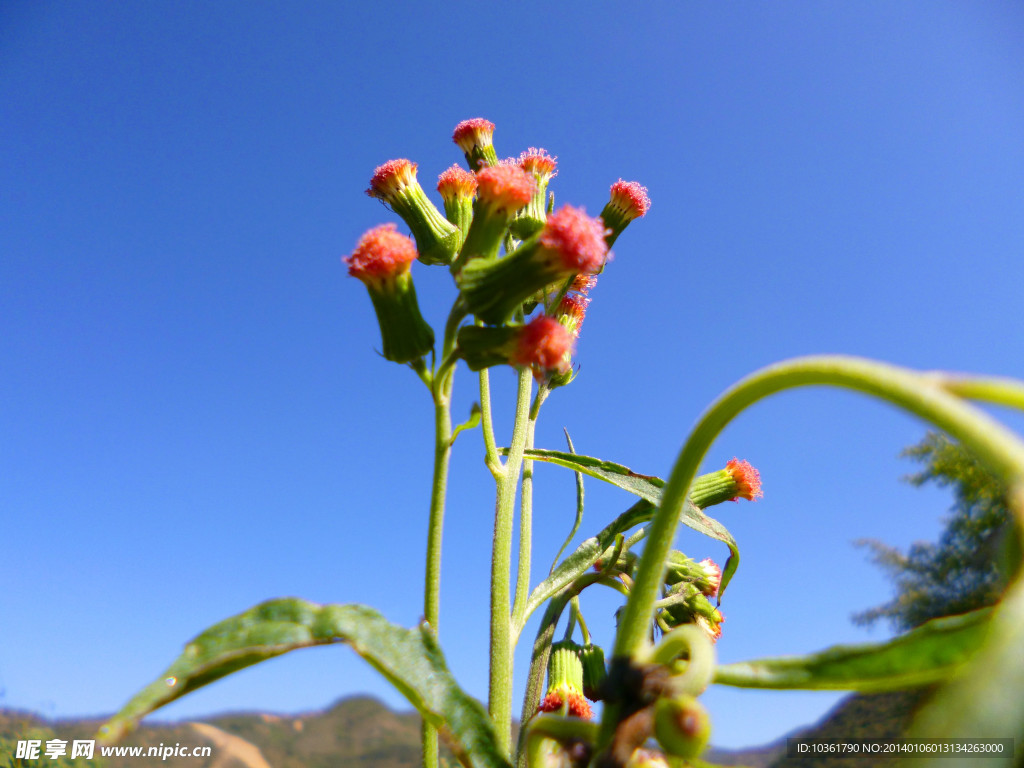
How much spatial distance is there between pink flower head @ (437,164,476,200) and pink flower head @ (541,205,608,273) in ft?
2.03

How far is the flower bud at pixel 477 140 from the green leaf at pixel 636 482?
0.95 meters

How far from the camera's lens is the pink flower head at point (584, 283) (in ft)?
5.26

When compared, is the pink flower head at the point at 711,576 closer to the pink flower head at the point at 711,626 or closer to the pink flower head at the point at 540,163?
the pink flower head at the point at 711,626

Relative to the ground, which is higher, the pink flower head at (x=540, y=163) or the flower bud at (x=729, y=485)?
the pink flower head at (x=540, y=163)

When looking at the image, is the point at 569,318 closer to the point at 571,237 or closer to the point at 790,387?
the point at 571,237

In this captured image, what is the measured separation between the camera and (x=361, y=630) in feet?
2.29

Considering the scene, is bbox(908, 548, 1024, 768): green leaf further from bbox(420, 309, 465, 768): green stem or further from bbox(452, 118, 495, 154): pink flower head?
bbox(452, 118, 495, 154): pink flower head

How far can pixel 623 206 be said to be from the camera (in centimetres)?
173

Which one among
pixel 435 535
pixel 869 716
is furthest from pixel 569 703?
pixel 869 716

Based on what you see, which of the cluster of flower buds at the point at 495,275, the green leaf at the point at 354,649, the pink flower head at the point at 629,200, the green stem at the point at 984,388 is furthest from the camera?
the pink flower head at the point at 629,200

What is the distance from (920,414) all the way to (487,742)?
545 millimetres

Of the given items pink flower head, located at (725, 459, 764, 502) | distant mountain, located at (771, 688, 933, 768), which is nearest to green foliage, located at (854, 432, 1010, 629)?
distant mountain, located at (771, 688, 933, 768)

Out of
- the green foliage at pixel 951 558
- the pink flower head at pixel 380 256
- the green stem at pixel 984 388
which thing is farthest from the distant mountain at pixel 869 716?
the green stem at pixel 984 388

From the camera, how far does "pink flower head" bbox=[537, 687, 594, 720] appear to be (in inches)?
49.9
